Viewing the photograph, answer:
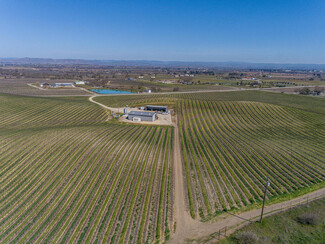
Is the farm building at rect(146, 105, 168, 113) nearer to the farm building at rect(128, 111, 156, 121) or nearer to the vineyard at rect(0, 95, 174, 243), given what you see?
the farm building at rect(128, 111, 156, 121)

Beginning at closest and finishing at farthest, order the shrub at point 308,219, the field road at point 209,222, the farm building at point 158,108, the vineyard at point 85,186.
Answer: the field road at point 209,222 → the vineyard at point 85,186 → the shrub at point 308,219 → the farm building at point 158,108

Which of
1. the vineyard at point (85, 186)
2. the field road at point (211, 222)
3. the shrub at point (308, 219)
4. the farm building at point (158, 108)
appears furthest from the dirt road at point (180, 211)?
the farm building at point (158, 108)

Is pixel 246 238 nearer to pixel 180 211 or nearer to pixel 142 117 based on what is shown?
pixel 180 211

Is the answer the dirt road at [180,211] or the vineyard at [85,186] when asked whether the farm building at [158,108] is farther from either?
the dirt road at [180,211]

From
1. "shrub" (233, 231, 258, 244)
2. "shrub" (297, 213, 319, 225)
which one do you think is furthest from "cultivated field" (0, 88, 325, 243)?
"shrub" (233, 231, 258, 244)

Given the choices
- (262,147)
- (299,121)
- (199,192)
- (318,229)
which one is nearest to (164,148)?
(199,192)

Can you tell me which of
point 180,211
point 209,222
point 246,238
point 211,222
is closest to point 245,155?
point 211,222
